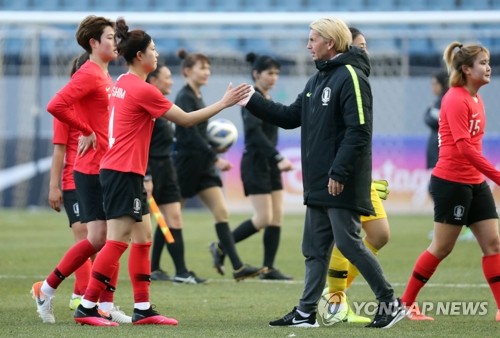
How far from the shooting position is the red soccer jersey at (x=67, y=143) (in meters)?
7.72

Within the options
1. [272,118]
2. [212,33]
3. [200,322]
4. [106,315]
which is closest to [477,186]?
[272,118]

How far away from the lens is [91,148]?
24.2ft

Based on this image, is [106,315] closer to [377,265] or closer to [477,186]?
[377,265]

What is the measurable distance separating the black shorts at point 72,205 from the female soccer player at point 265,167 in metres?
3.18

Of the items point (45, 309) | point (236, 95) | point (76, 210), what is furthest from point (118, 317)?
point (236, 95)

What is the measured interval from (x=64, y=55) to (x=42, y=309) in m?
16.0

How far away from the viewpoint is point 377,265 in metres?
6.74

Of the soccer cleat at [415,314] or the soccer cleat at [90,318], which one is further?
the soccer cleat at [415,314]

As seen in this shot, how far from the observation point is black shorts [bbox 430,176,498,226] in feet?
24.4

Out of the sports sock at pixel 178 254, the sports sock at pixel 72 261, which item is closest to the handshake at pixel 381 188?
the sports sock at pixel 72 261

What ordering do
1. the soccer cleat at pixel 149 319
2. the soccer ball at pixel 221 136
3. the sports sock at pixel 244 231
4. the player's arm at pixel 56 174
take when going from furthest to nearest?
1. the soccer ball at pixel 221 136
2. the sports sock at pixel 244 231
3. the player's arm at pixel 56 174
4. the soccer cleat at pixel 149 319

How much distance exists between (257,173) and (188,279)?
1364mm

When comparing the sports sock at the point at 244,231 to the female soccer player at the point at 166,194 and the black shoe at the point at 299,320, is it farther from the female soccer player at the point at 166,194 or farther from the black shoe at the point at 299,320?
the black shoe at the point at 299,320

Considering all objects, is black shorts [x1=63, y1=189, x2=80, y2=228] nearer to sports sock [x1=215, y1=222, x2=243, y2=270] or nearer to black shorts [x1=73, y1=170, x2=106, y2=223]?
black shorts [x1=73, y1=170, x2=106, y2=223]
